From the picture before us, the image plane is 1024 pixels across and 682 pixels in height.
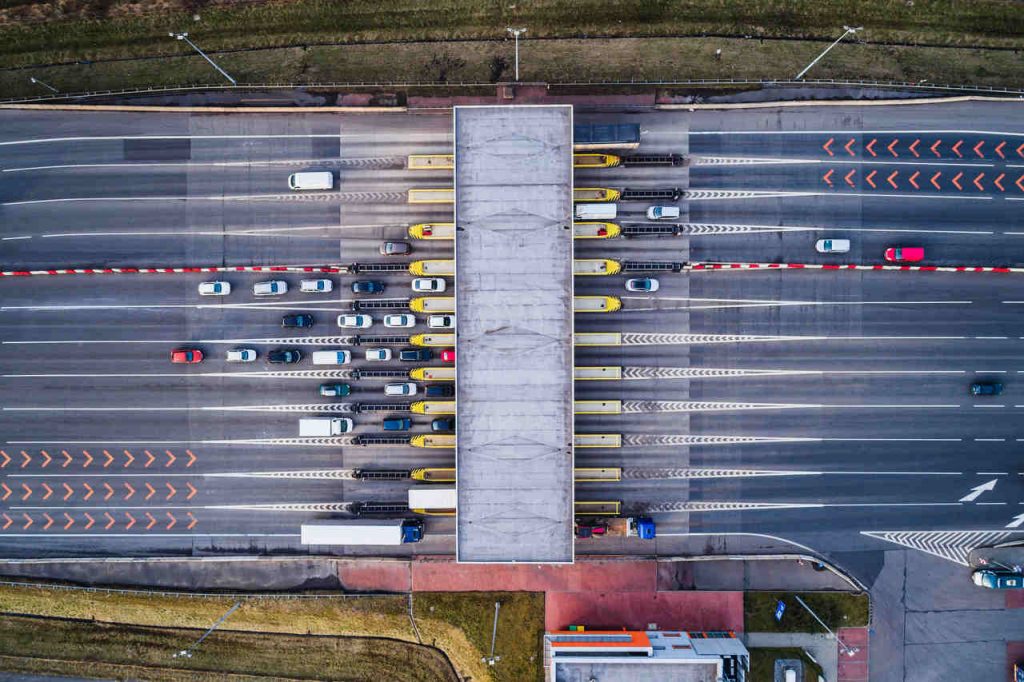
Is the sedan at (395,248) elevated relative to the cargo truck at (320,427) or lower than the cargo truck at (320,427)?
elevated

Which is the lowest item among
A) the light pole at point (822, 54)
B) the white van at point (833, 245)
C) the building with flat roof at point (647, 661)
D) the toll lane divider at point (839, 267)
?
the building with flat roof at point (647, 661)

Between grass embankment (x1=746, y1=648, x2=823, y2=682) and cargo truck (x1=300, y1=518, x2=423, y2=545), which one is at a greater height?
cargo truck (x1=300, y1=518, x2=423, y2=545)

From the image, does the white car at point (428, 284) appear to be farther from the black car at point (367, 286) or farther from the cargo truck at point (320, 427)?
the cargo truck at point (320, 427)

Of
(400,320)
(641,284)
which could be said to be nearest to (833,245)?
(641,284)

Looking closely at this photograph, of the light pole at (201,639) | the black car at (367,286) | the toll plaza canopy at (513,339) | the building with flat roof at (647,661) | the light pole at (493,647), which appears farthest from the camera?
the light pole at (201,639)

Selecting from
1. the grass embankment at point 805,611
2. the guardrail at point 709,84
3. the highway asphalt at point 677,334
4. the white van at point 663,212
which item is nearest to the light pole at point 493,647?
the highway asphalt at point 677,334

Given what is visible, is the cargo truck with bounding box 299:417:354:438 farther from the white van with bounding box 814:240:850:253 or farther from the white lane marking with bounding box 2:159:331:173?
the white van with bounding box 814:240:850:253

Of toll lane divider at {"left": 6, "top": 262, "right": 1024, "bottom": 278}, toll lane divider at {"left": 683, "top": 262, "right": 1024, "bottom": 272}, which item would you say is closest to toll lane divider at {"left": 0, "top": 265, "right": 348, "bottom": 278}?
toll lane divider at {"left": 6, "top": 262, "right": 1024, "bottom": 278}
